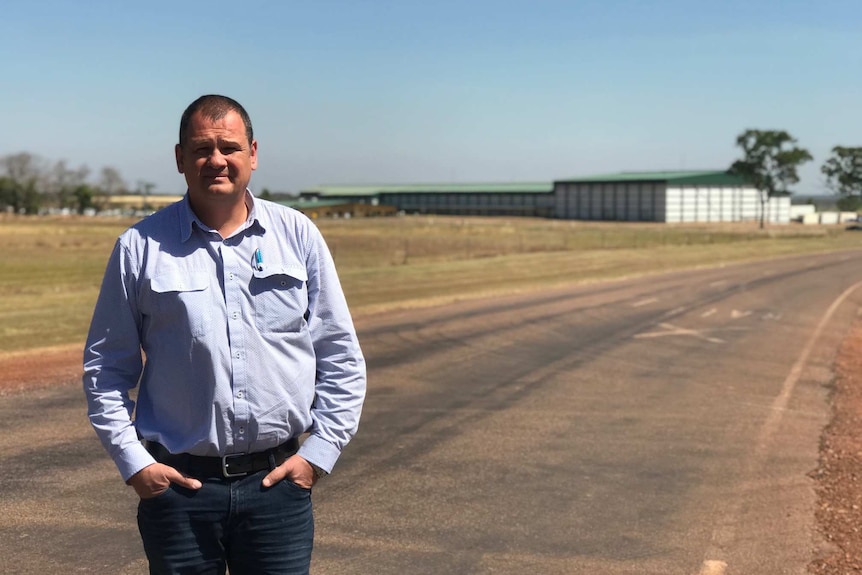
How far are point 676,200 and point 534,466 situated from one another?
361ft

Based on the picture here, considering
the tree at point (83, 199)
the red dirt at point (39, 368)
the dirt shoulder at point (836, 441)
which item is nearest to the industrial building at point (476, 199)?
the tree at point (83, 199)

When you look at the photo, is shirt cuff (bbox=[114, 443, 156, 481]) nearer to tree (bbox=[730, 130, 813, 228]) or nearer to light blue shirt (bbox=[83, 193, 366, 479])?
light blue shirt (bbox=[83, 193, 366, 479])

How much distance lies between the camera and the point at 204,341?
301cm

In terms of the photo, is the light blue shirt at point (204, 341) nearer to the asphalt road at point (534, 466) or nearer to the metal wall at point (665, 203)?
the asphalt road at point (534, 466)

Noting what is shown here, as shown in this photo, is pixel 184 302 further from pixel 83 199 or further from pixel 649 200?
pixel 83 199

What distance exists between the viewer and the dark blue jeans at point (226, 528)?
10.0ft

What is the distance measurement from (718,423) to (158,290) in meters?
8.41

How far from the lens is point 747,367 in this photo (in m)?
14.0

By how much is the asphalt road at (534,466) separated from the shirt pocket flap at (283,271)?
3.00 m

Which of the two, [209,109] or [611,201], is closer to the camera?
[209,109]

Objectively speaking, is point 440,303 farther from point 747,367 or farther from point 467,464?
point 467,464

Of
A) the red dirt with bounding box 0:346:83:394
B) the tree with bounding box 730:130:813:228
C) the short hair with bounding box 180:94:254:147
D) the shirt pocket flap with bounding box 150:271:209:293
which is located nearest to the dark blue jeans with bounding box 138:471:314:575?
the shirt pocket flap with bounding box 150:271:209:293

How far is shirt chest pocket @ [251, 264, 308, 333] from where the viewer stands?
3.10m

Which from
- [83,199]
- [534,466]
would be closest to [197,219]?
[534,466]
